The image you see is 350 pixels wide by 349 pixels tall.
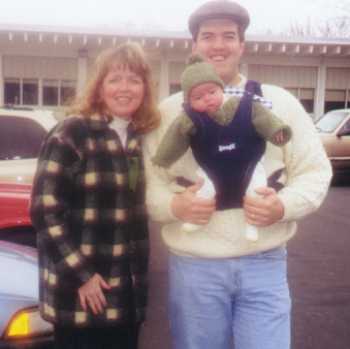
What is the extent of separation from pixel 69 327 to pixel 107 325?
0.47 feet

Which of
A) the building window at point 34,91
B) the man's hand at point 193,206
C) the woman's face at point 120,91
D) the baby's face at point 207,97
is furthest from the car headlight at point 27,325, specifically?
the building window at point 34,91

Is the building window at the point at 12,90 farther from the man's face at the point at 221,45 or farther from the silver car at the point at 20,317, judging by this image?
the man's face at the point at 221,45

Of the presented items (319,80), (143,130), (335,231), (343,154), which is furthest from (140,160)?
(319,80)

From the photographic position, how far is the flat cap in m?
2.54

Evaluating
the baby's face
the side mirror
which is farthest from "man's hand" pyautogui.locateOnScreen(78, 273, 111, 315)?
the side mirror

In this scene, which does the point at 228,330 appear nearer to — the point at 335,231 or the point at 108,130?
the point at 108,130

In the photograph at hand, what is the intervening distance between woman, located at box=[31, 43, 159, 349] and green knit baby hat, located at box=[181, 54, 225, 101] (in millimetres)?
200

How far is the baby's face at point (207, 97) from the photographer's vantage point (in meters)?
2.38

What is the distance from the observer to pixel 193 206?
243 centimetres

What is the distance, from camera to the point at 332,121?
1454 centimetres

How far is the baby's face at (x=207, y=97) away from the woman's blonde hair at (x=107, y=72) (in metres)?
0.23

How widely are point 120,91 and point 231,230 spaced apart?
0.68m

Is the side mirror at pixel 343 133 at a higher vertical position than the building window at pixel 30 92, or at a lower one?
lower

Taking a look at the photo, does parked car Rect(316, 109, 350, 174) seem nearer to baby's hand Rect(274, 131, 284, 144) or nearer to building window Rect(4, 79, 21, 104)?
building window Rect(4, 79, 21, 104)
